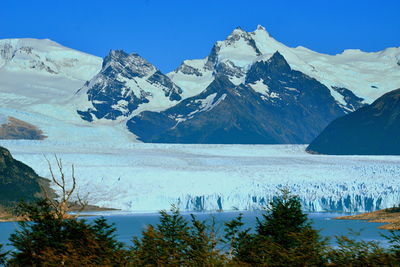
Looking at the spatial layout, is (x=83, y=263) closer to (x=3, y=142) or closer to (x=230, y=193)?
(x=230, y=193)

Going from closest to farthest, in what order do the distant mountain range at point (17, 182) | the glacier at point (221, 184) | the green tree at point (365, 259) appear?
the green tree at point (365, 259) < the glacier at point (221, 184) < the distant mountain range at point (17, 182)

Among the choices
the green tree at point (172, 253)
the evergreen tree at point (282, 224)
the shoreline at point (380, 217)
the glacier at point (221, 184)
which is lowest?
the green tree at point (172, 253)

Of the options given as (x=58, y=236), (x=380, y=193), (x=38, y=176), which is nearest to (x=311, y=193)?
(x=380, y=193)

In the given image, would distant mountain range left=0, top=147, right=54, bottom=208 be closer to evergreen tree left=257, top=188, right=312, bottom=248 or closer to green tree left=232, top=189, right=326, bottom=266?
green tree left=232, top=189, right=326, bottom=266

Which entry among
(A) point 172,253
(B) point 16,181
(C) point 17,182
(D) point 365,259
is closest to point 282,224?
(A) point 172,253

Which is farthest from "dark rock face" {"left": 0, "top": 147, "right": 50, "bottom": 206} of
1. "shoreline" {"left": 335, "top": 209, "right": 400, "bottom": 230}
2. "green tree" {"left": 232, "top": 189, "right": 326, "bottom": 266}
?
"green tree" {"left": 232, "top": 189, "right": 326, "bottom": 266}

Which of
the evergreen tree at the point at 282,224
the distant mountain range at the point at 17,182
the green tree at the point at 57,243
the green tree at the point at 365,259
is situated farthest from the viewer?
the distant mountain range at the point at 17,182

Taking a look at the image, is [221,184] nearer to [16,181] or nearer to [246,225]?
[246,225]

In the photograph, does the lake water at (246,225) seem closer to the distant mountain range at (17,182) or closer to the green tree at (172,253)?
the distant mountain range at (17,182)

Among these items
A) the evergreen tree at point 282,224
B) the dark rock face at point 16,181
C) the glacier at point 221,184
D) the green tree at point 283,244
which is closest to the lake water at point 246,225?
the glacier at point 221,184
